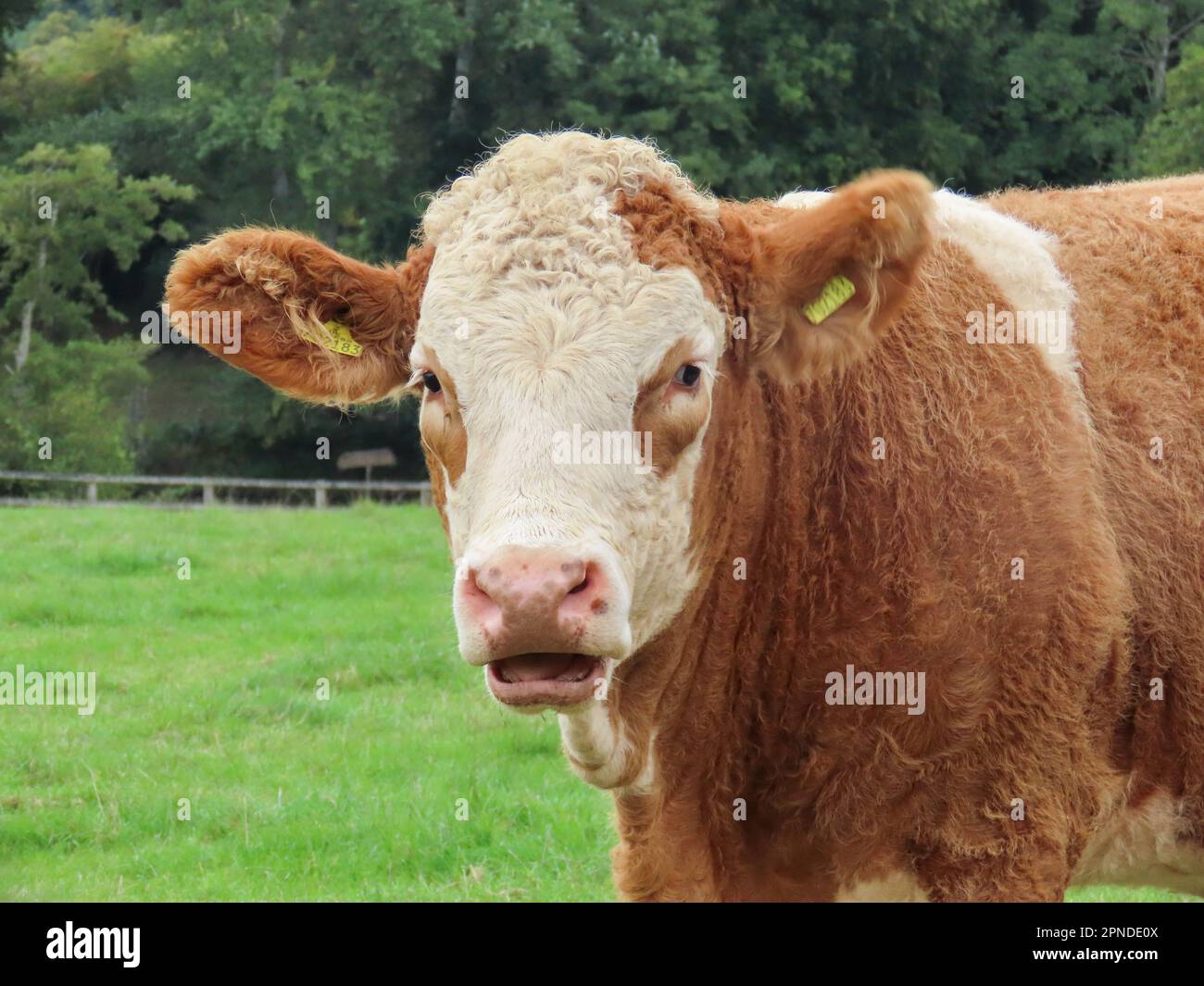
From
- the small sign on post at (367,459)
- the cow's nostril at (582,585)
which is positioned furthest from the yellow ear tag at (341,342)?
the small sign on post at (367,459)

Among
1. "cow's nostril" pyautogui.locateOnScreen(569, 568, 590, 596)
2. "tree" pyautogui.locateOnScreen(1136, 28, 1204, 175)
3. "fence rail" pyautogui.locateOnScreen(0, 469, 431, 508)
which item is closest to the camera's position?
"cow's nostril" pyautogui.locateOnScreen(569, 568, 590, 596)

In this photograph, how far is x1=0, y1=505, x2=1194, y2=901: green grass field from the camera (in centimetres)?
684

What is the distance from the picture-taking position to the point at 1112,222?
4.65m

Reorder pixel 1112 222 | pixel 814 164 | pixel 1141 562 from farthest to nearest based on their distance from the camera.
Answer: pixel 814 164, pixel 1112 222, pixel 1141 562

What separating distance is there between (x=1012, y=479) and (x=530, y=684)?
1511 millimetres

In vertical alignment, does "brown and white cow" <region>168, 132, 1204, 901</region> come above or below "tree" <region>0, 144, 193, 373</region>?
below

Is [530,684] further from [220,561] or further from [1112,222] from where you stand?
[220,561]

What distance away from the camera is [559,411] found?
346 centimetres

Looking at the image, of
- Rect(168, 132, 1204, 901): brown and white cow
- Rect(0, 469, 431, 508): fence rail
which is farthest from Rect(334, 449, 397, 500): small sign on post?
Rect(168, 132, 1204, 901): brown and white cow

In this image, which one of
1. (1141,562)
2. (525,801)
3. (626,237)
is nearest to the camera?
(626,237)

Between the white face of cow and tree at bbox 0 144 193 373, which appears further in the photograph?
tree at bbox 0 144 193 373

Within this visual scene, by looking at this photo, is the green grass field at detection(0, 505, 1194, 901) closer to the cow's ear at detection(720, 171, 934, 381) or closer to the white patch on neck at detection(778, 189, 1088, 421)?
the cow's ear at detection(720, 171, 934, 381)

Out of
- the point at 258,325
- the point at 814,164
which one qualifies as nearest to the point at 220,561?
the point at 258,325
